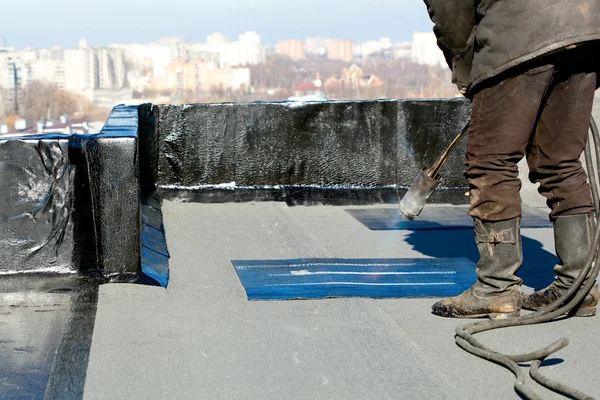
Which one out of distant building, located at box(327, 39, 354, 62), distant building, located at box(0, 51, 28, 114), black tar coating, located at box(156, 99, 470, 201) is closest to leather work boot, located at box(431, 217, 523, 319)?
black tar coating, located at box(156, 99, 470, 201)

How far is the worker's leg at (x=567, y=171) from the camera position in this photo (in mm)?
3902

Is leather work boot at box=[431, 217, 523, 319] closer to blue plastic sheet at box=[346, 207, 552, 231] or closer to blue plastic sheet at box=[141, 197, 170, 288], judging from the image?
blue plastic sheet at box=[141, 197, 170, 288]

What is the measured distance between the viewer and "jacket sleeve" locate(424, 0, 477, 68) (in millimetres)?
3842

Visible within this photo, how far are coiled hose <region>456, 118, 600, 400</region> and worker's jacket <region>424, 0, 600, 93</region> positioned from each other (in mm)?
819

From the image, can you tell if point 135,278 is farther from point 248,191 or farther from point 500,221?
point 248,191

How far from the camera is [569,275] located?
4000mm

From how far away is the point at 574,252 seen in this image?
13.1ft

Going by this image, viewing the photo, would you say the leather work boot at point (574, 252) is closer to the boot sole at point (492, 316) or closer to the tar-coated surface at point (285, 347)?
the tar-coated surface at point (285, 347)

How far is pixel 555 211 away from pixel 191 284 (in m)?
1.92

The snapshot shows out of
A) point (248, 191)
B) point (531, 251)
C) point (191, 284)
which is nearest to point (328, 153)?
point (248, 191)

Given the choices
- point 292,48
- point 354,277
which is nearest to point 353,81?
point 292,48

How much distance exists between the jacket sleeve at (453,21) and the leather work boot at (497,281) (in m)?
0.84

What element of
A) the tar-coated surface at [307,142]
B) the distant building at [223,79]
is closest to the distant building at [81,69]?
the distant building at [223,79]

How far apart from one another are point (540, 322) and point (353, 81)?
4834 inches
